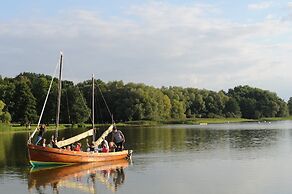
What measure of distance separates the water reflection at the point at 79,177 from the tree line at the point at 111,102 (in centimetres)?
6155

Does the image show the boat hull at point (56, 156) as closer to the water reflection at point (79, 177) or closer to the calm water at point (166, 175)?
the water reflection at point (79, 177)

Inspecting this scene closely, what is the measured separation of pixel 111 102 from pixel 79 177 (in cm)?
11766

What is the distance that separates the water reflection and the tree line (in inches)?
2423

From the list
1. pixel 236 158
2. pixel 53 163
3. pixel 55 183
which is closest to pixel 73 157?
pixel 53 163

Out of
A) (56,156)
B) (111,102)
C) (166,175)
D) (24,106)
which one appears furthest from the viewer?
(111,102)

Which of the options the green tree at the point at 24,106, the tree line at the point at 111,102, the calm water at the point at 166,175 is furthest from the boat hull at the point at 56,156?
the green tree at the point at 24,106

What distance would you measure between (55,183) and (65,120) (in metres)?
106

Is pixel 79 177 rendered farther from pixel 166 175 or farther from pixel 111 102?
pixel 111 102

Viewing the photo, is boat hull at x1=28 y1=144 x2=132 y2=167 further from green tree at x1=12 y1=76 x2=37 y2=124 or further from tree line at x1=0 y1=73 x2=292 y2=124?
green tree at x1=12 y1=76 x2=37 y2=124

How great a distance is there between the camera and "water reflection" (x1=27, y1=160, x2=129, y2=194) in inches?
1184

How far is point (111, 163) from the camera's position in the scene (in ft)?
140

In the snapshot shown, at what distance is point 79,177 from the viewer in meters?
34.3

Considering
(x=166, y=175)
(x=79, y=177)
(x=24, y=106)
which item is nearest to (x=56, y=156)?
(x=79, y=177)

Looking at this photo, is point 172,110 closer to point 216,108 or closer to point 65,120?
point 216,108
